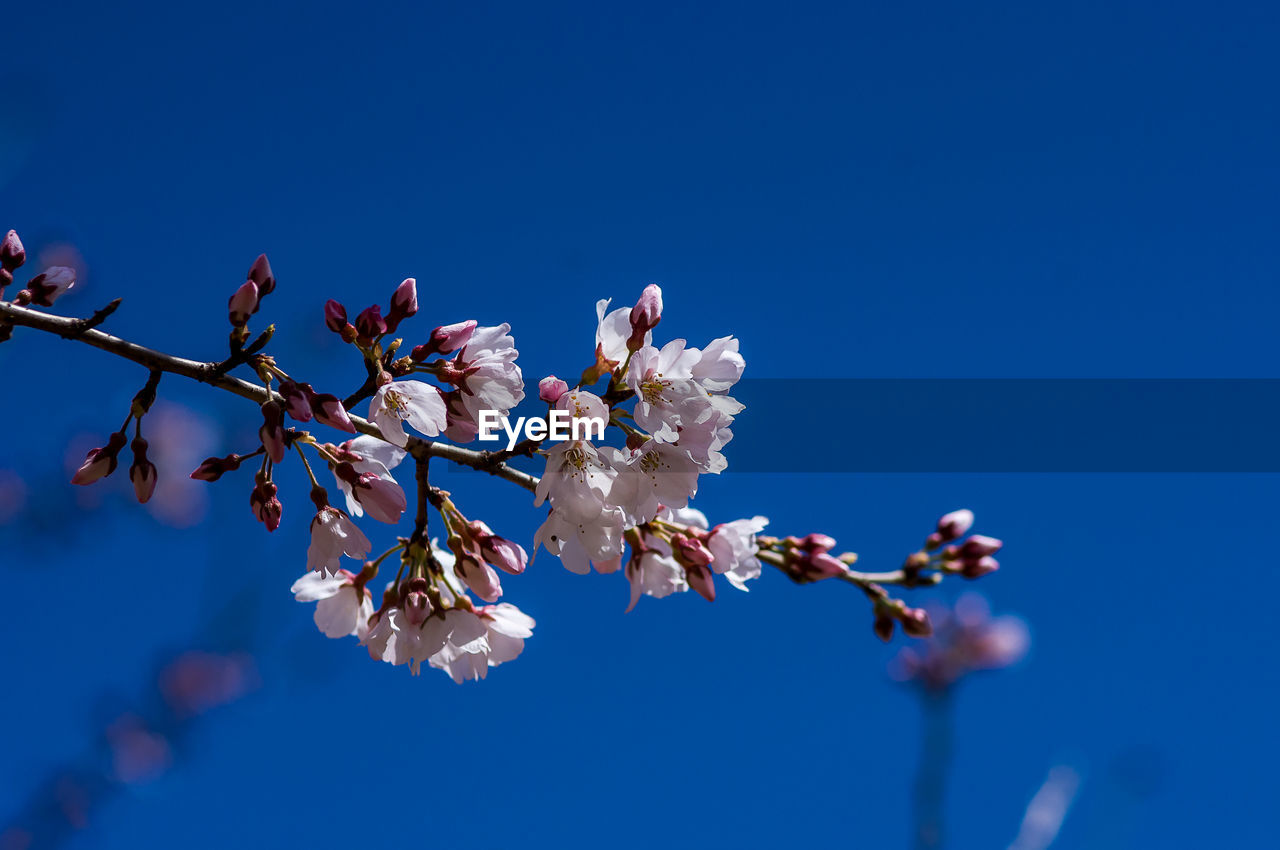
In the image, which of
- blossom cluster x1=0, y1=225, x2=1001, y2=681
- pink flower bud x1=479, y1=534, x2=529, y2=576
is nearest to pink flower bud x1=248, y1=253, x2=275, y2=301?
blossom cluster x1=0, y1=225, x2=1001, y2=681

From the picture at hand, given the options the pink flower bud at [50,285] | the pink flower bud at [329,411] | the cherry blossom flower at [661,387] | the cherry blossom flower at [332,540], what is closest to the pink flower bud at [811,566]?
the cherry blossom flower at [661,387]

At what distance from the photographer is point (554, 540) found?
165cm

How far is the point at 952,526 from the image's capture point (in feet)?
6.61

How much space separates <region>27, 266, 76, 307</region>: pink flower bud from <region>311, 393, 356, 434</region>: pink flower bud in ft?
2.25

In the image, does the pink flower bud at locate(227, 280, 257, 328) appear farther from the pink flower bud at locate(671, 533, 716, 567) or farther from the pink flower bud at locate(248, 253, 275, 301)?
the pink flower bud at locate(671, 533, 716, 567)

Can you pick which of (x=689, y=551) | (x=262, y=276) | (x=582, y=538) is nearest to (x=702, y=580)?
(x=689, y=551)

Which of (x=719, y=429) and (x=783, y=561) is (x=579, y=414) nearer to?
(x=719, y=429)

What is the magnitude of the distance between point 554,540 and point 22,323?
3.17ft

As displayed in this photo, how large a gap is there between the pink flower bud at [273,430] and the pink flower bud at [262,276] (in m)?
0.22

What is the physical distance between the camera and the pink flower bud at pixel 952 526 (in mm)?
2014

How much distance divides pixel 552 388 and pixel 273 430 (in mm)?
465

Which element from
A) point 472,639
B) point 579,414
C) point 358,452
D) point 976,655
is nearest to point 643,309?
point 579,414

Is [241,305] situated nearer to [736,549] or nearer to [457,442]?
[457,442]

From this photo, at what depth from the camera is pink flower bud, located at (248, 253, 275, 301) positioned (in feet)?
5.16
